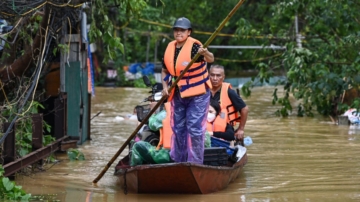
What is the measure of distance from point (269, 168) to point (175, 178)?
2966 mm

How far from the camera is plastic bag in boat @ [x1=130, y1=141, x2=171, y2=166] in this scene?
8.58 meters

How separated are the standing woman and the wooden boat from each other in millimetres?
294

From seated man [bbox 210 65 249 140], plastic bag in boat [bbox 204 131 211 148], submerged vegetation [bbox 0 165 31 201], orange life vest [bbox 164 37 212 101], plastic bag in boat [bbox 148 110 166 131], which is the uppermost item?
orange life vest [bbox 164 37 212 101]

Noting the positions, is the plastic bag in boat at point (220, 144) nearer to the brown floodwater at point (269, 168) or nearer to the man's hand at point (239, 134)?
the brown floodwater at point (269, 168)

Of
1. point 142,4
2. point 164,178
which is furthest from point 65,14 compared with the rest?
point 164,178

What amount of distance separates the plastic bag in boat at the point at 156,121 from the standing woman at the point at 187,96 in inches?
16.6

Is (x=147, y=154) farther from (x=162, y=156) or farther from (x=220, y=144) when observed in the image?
(x=220, y=144)

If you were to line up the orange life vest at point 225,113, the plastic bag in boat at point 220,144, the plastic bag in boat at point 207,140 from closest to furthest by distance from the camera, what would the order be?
the plastic bag in boat at point 207,140, the plastic bag in boat at point 220,144, the orange life vest at point 225,113

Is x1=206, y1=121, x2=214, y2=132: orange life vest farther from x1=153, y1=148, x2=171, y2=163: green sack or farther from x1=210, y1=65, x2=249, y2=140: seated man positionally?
x1=153, y1=148, x2=171, y2=163: green sack

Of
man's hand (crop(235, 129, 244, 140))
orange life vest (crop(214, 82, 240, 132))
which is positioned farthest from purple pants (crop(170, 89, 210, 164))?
man's hand (crop(235, 129, 244, 140))

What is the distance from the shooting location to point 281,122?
1675 cm

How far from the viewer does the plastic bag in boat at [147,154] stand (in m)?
8.58

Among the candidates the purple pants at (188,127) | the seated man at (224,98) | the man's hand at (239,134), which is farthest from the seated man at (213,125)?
the purple pants at (188,127)

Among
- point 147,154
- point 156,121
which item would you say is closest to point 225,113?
point 156,121
